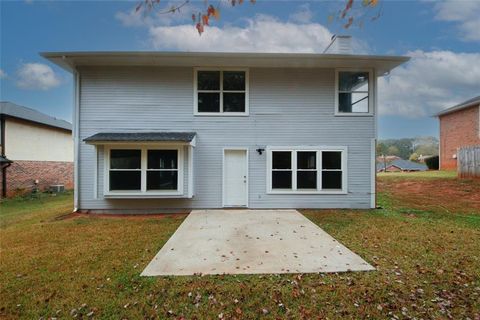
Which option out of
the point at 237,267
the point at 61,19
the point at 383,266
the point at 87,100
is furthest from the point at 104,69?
the point at 383,266

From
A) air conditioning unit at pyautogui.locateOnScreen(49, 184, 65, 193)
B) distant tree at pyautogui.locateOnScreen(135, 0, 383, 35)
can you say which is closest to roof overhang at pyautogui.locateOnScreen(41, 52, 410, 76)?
distant tree at pyautogui.locateOnScreen(135, 0, 383, 35)

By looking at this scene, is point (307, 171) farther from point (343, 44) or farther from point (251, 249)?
point (343, 44)

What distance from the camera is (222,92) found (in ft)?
28.3

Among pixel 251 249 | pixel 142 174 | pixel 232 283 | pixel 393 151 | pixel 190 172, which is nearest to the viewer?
pixel 232 283

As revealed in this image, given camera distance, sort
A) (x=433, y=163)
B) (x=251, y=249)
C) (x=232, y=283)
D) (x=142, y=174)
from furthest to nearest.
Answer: (x=433, y=163)
(x=142, y=174)
(x=251, y=249)
(x=232, y=283)

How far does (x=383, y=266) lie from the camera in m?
4.12

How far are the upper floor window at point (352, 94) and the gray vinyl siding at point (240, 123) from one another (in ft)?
0.96

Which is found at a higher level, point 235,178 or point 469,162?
point 469,162

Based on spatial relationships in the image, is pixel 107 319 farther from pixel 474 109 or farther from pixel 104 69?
pixel 474 109

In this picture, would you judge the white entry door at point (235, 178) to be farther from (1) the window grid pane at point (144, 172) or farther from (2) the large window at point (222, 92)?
(1) the window grid pane at point (144, 172)

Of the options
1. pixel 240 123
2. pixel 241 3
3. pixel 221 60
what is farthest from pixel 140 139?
pixel 241 3

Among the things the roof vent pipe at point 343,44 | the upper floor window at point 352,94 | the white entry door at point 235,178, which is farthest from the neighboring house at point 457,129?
the white entry door at point 235,178

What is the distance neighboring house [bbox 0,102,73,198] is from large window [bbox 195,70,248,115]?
10478mm

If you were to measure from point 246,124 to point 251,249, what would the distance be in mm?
4726
